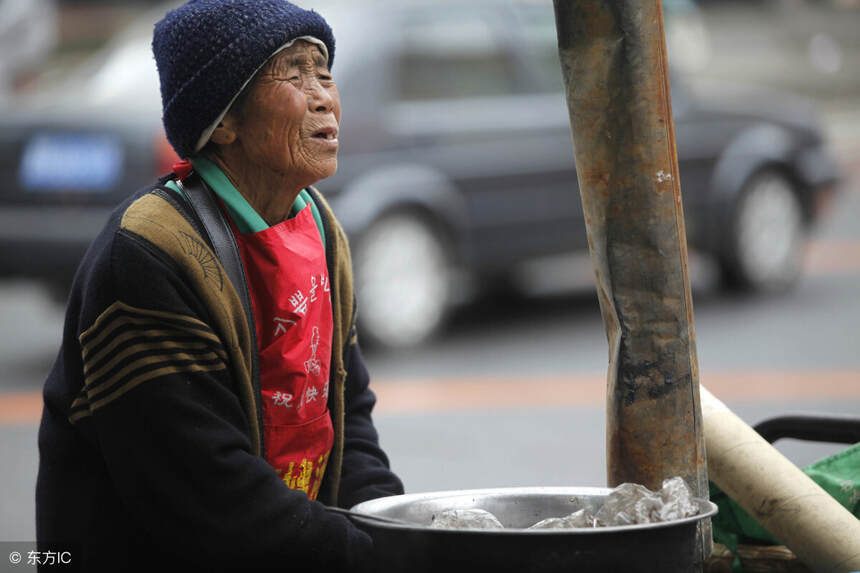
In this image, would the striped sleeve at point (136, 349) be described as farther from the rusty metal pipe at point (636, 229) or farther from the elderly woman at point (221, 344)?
the rusty metal pipe at point (636, 229)

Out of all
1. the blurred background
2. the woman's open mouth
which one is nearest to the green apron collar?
the woman's open mouth

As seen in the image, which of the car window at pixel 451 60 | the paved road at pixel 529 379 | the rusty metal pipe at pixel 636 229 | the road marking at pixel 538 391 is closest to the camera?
the rusty metal pipe at pixel 636 229

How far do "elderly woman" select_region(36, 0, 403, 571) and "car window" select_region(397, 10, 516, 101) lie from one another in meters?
5.91

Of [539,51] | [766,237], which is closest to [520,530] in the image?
[539,51]

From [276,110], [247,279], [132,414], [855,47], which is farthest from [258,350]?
[855,47]

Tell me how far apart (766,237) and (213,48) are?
8018 millimetres

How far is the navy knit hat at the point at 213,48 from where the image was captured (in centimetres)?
198

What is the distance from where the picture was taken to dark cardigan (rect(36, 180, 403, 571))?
183cm

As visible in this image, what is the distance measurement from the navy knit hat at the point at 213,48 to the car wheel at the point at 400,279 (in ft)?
18.0

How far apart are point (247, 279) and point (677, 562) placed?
77 centimetres

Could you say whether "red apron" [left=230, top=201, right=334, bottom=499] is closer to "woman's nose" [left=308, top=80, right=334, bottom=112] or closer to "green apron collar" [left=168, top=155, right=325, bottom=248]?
"green apron collar" [left=168, top=155, right=325, bottom=248]

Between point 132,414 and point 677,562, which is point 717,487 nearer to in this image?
point 677,562

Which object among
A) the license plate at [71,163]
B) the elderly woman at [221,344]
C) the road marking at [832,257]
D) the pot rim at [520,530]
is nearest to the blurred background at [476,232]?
the license plate at [71,163]

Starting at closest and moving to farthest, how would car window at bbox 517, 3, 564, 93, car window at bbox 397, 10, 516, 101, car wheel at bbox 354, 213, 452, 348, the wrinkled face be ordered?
the wrinkled face, car wheel at bbox 354, 213, 452, 348, car window at bbox 397, 10, 516, 101, car window at bbox 517, 3, 564, 93
